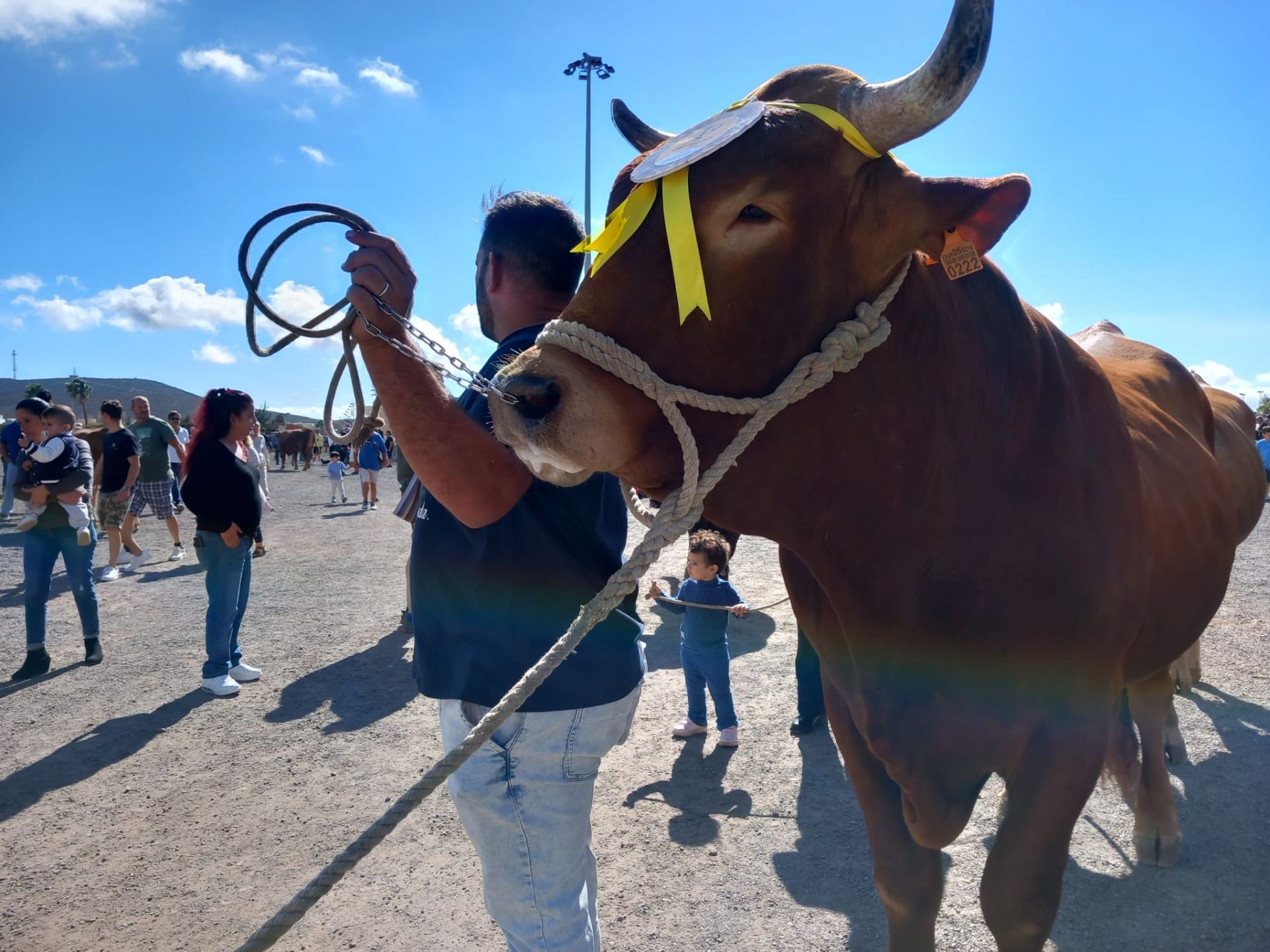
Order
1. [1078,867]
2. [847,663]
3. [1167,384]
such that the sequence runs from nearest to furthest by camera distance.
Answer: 1. [847,663]
2. [1078,867]
3. [1167,384]

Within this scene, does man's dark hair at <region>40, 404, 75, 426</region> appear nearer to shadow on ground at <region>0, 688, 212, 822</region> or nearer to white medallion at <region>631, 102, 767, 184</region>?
shadow on ground at <region>0, 688, 212, 822</region>

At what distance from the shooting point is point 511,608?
75.4 inches

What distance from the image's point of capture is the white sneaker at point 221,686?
5.86 metres

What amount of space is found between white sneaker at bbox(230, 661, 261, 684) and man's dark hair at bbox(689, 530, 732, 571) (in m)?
3.72

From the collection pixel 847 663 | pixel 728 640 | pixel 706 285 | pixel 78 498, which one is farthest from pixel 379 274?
pixel 78 498

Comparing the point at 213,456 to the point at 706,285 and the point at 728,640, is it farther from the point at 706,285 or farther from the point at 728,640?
the point at 706,285

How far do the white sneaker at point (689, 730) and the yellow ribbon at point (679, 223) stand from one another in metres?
3.85

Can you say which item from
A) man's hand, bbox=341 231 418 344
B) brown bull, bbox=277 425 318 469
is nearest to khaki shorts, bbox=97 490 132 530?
man's hand, bbox=341 231 418 344

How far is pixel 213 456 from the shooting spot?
6.08 metres

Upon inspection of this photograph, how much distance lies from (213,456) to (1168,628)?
245 inches

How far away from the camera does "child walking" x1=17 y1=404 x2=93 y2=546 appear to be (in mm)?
6449

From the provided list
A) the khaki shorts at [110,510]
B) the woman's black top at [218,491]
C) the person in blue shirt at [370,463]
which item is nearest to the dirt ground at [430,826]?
the woman's black top at [218,491]

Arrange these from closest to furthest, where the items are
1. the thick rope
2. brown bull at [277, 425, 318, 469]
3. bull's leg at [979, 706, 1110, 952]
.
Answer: the thick rope → bull's leg at [979, 706, 1110, 952] → brown bull at [277, 425, 318, 469]

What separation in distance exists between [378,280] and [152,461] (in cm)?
1063
